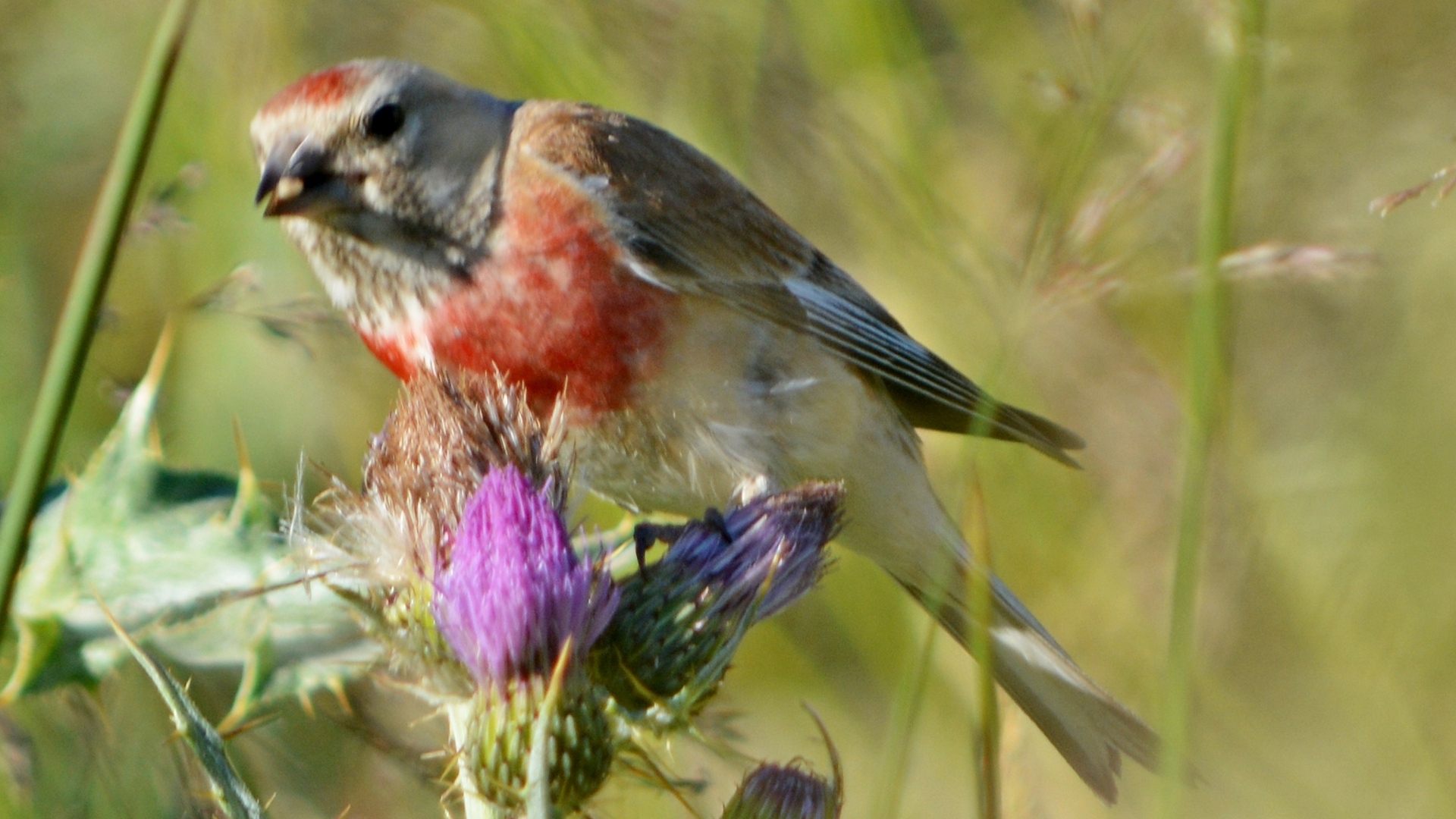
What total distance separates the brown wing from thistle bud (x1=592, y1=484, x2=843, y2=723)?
92 centimetres

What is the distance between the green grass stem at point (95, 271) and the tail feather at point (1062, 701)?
1.53 metres

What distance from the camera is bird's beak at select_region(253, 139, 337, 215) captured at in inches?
84.0

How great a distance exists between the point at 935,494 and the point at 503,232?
114cm

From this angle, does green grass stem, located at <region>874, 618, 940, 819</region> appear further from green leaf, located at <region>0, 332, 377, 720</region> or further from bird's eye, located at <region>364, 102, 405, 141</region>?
bird's eye, located at <region>364, 102, 405, 141</region>

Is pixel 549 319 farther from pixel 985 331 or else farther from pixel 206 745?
pixel 206 745

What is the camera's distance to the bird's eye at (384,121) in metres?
2.28

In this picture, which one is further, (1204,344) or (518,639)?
(1204,344)

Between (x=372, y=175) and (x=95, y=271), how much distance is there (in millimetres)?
1224

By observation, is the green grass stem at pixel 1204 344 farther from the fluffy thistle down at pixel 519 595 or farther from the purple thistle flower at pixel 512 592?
the purple thistle flower at pixel 512 592

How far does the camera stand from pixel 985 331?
277cm

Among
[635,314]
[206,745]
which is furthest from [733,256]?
[206,745]

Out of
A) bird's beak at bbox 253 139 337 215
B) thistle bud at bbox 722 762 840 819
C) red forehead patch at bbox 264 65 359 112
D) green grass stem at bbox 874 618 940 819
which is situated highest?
red forehead patch at bbox 264 65 359 112

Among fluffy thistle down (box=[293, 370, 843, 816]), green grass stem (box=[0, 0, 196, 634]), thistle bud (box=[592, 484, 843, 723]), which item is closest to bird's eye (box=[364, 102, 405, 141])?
fluffy thistle down (box=[293, 370, 843, 816])

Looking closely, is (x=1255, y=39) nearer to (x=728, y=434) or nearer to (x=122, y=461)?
(x=728, y=434)
